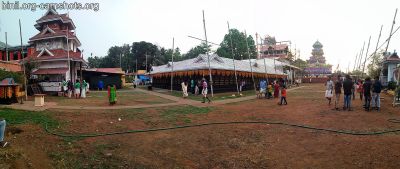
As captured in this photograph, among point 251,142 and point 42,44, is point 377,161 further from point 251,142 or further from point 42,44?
point 42,44

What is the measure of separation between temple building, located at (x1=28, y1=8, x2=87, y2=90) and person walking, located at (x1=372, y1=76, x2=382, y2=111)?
26555mm

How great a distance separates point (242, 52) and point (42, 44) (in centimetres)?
4633

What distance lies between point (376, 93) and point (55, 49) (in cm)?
3109

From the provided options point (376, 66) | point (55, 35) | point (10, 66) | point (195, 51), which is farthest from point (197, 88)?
point (195, 51)

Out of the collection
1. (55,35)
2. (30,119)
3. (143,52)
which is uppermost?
(143,52)

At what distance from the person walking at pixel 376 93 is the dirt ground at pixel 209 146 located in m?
2.19

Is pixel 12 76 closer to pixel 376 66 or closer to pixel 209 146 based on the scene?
pixel 209 146

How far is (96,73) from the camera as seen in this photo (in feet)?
131

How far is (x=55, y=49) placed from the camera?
3050cm

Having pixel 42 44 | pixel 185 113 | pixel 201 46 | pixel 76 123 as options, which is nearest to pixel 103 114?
pixel 76 123

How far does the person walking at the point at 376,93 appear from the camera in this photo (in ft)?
45.0

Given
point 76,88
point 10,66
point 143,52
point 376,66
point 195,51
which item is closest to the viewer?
point 76,88

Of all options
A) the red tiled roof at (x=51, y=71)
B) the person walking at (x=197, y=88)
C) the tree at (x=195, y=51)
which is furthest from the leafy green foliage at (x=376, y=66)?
the tree at (x=195, y=51)

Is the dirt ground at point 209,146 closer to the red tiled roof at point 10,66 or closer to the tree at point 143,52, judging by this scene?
the red tiled roof at point 10,66
